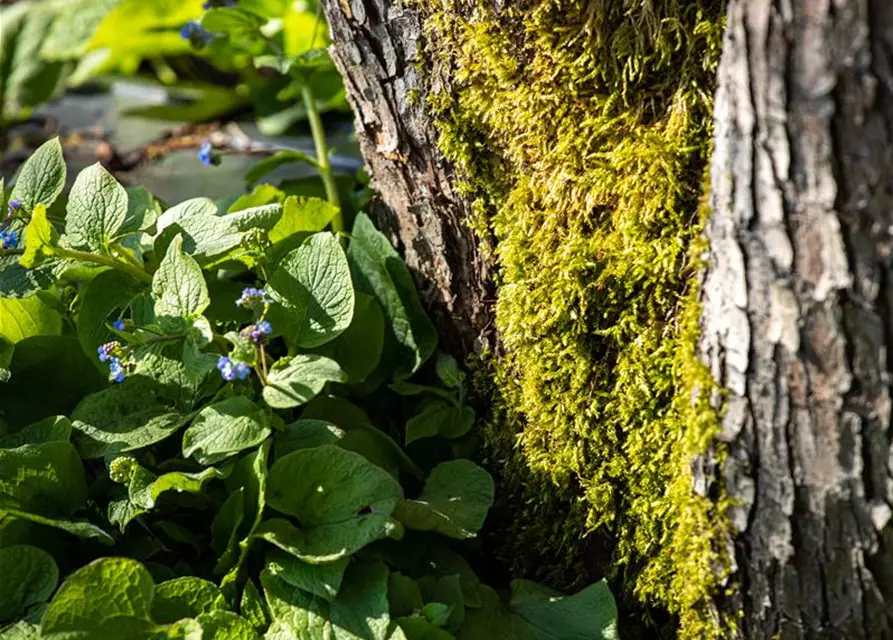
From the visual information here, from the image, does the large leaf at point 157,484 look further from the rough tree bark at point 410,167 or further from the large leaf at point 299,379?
the rough tree bark at point 410,167

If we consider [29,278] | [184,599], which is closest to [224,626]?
[184,599]

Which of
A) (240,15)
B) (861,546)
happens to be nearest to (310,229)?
(240,15)

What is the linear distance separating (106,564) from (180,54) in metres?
2.71

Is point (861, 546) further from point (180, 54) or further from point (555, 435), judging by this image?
point (180, 54)

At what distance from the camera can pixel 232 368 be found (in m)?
1.13

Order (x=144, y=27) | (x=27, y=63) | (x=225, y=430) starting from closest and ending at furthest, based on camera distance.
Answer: (x=225, y=430) < (x=144, y=27) < (x=27, y=63)

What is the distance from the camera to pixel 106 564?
106 cm

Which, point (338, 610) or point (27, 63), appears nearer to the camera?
point (338, 610)

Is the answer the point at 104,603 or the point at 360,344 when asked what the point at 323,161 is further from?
the point at 104,603

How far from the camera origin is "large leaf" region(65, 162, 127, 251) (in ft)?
4.15

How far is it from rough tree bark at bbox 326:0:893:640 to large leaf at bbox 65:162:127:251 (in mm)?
778

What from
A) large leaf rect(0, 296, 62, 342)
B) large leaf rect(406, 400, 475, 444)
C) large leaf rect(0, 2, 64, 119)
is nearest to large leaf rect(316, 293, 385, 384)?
large leaf rect(406, 400, 475, 444)

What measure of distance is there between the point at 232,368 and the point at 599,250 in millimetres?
474

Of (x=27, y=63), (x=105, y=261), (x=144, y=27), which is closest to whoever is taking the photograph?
(x=105, y=261)
